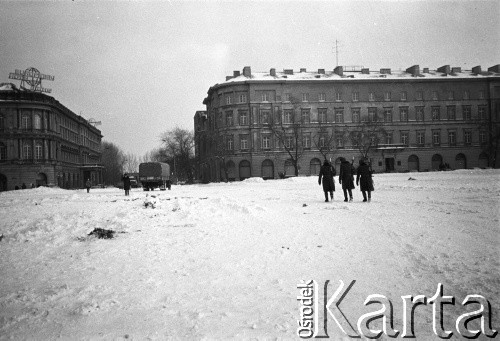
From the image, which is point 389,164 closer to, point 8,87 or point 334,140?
point 334,140

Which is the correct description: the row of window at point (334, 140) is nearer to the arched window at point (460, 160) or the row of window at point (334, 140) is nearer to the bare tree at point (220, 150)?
the bare tree at point (220, 150)

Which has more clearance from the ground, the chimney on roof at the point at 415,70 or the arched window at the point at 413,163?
the chimney on roof at the point at 415,70

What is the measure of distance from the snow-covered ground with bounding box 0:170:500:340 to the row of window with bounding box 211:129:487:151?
48.3 metres

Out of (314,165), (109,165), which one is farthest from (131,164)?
(314,165)

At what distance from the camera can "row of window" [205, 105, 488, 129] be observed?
60.0 m

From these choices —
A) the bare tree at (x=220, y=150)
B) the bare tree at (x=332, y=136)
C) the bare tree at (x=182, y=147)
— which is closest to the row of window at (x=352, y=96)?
the bare tree at (x=332, y=136)

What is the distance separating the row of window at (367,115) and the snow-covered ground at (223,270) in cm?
5046

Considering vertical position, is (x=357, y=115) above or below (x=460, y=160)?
above

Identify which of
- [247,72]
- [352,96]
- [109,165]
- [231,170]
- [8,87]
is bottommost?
[231,170]

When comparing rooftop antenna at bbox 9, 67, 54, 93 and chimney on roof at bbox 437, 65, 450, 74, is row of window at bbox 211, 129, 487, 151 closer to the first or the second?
chimney on roof at bbox 437, 65, 450, 74

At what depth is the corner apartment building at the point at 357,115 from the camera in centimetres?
5969

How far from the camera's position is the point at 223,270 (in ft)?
18.0

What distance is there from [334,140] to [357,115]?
7031mm

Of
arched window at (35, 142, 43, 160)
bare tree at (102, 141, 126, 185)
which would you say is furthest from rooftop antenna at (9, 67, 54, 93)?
bare tree at (102, 141, 126, 185)
